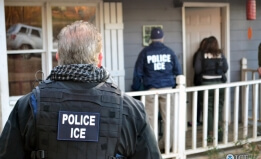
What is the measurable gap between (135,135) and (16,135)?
1.84 ft

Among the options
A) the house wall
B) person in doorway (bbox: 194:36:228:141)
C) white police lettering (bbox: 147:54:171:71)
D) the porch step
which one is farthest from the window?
the porch step

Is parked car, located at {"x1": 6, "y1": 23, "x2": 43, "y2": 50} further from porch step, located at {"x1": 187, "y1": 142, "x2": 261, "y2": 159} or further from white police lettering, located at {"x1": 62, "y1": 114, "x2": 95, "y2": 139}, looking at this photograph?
white police lettering, located at {"x1": 62, "y1": 114, "x2": 95, "y2": 139}

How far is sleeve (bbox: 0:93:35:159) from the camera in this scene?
190cm

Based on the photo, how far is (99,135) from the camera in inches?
73.8

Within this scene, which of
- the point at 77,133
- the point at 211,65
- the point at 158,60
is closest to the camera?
the point at 77,133

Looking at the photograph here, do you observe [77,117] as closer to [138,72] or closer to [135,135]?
[135,135]

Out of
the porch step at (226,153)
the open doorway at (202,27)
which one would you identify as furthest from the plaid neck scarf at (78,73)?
the open doorway at (202,27)

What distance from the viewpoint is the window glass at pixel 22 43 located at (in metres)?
5.43

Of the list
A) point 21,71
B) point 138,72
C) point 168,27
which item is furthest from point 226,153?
point 21,71

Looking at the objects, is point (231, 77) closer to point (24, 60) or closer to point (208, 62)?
point (208, 62)

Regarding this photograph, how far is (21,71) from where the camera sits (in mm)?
5570

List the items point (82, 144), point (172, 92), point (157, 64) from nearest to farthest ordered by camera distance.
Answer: point (82, 144), point (172, 92), point (157, 64)

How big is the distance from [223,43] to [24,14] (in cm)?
344

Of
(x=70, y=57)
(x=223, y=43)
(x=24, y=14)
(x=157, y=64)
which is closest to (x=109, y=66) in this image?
(x=157, y=64)
